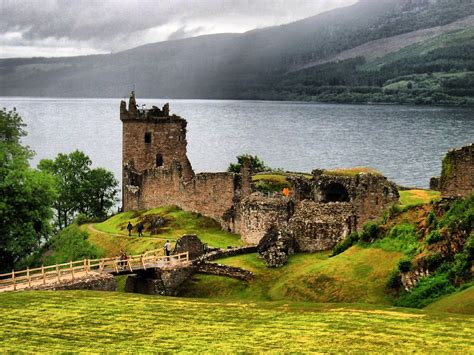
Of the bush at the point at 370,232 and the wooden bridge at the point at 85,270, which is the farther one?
the bush at the point at 370,232

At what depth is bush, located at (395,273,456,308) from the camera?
103 ft

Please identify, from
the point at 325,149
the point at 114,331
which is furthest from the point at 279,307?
the point at 325,149

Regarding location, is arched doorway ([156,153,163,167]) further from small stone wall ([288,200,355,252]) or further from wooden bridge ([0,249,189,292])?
small stone wall ([288,200,355,252])

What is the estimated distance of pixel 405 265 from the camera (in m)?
34.0

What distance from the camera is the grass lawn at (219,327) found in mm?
24578

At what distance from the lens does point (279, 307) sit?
102ft

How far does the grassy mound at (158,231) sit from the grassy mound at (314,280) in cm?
859

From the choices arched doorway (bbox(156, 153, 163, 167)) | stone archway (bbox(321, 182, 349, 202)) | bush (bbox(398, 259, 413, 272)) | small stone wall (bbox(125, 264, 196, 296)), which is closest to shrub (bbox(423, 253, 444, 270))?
bush (bbox(398, 259, 413, 272))

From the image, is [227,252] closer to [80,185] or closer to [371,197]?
[371,197]

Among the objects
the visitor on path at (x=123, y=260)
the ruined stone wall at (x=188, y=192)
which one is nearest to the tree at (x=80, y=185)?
the ruined stone wall at (x=188, y=192)

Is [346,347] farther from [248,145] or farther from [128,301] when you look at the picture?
[248,145]

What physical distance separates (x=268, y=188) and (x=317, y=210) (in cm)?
1498

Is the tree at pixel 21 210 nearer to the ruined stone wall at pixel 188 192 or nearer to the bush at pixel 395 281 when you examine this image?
the ruined stone wall at pixel 188 192

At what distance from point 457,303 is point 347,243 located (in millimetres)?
12752
